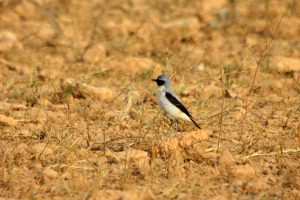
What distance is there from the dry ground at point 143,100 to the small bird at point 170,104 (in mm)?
206

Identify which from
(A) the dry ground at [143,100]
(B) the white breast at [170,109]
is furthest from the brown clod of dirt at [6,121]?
(B) the white breast at [170,109]

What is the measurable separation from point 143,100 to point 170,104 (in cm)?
94

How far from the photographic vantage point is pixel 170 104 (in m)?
6.81

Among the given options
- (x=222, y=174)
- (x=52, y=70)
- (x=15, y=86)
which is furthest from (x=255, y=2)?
(x=222, y=174)

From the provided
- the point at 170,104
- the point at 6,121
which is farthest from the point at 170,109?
the point at 6,121

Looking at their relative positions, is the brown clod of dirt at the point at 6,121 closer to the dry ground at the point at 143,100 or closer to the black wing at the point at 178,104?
the dry ground at the point at 143,100

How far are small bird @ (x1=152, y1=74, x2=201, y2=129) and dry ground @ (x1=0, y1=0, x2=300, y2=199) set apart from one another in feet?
0.68

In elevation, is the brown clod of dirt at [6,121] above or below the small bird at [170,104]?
below

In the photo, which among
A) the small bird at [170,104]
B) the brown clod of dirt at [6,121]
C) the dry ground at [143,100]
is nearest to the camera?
the dry ground at [143,100]

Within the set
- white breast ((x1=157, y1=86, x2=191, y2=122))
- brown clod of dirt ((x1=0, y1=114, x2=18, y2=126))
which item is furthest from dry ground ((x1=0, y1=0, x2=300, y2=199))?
white breast ((x1=157, y1=86, x2=191, y2=122))

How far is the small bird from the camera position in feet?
22.0

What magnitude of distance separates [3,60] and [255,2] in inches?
177

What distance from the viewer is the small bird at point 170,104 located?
672cm

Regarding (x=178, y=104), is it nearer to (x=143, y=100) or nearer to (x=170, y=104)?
(x=170, y=104)
